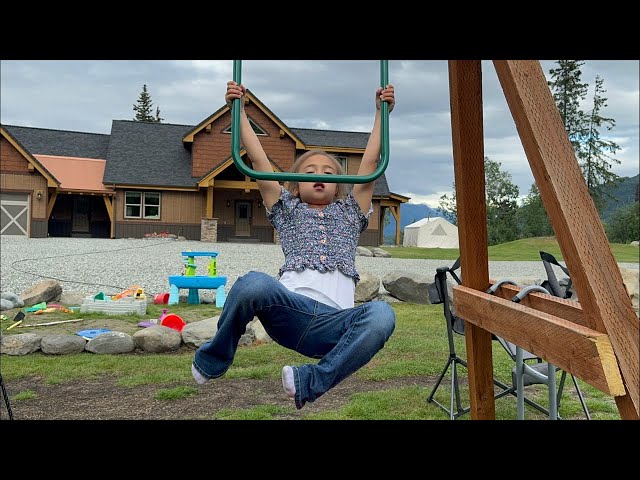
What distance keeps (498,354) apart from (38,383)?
12.7 feet

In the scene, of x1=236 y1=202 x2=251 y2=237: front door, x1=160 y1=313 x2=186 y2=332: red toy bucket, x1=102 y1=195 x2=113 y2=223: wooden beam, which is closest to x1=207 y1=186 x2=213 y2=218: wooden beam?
x1=236 y1=202 x2=251 y2=237: front door

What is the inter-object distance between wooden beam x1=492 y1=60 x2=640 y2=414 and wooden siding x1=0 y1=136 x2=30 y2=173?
71.5ft

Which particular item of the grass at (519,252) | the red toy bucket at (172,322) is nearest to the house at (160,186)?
the grass at (519,252)

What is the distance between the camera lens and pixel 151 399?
4.13 meters

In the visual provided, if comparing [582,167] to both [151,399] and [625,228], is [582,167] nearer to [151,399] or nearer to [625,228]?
[625,228]

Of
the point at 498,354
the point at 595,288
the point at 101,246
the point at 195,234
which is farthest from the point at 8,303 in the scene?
the point at 195,234

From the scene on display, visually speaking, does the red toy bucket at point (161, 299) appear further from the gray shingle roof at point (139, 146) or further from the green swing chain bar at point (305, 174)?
the gray shingle roof at point (139, 146)

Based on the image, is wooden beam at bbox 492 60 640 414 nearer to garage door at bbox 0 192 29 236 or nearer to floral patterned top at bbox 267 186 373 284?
floral patterned top at bbox 267 186 373 284
